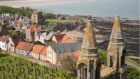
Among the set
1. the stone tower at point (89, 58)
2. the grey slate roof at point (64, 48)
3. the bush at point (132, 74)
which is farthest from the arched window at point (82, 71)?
the grey slate roof at point (64, 48)

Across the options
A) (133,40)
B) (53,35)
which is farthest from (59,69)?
(133,40)

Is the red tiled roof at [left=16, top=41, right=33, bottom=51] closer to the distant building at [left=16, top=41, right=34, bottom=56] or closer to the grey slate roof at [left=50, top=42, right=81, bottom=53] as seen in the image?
the distant building at [left=16, top=41, right=34, bottom=56]

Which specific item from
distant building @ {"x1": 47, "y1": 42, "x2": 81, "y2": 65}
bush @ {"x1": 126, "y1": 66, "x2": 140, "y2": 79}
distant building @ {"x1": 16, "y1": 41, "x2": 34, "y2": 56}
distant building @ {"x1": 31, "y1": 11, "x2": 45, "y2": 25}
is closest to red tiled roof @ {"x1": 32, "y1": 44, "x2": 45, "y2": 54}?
distant building @ {"x1": 16, "y1": 41, "x2": 34, "y2": 56}

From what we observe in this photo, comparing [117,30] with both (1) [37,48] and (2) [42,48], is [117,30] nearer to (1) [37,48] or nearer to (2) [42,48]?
(2) [42,48]

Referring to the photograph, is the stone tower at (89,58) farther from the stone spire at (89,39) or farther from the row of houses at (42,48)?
the row of houses at (42,48)

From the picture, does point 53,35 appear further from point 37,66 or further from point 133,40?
point 133,40

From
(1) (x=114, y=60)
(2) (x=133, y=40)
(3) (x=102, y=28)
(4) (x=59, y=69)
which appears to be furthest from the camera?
(3) (x=102, y=28)
